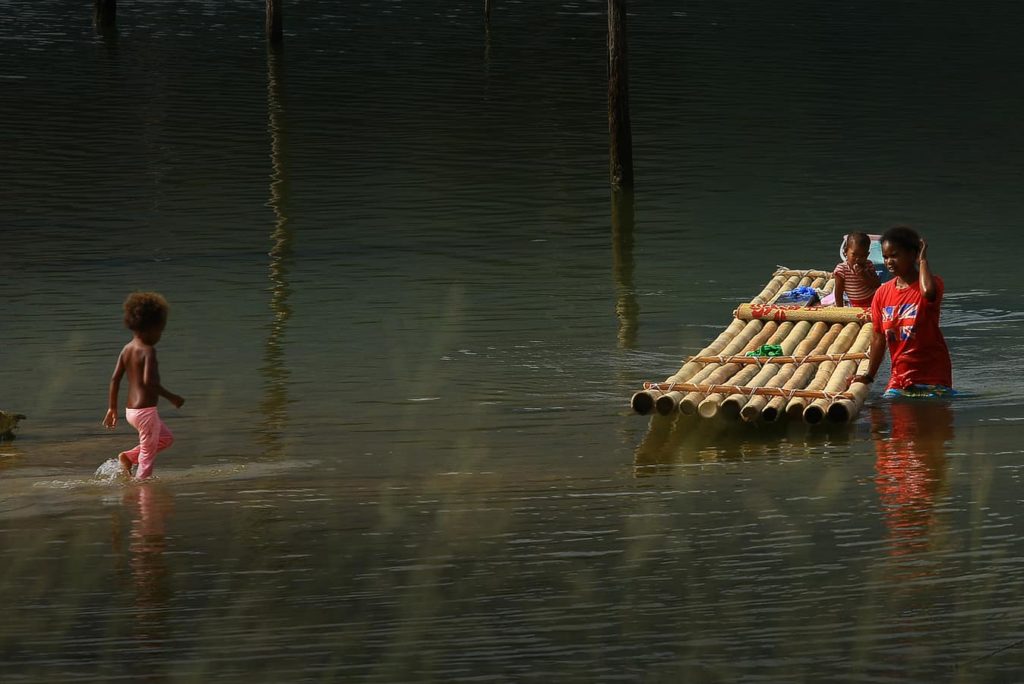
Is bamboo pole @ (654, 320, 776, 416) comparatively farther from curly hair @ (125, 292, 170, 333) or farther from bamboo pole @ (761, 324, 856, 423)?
curly hair @ (125, 292, 170, 333)

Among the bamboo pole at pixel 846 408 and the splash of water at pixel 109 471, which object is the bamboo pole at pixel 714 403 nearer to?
the bamboo pole at pixel 846 408

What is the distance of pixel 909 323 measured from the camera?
39.7 feet

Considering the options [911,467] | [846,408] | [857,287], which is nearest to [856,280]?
[857,287]

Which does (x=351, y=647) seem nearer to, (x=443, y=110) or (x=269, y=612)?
(x=269, y=612)

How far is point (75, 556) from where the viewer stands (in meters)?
9.16

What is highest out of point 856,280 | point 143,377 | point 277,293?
point 143,377

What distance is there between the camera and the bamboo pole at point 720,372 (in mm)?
11758

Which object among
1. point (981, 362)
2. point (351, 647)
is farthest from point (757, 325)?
point (351, 647)

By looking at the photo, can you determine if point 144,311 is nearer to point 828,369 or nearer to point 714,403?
point 714,403

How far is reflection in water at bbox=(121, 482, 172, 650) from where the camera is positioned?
320 inches

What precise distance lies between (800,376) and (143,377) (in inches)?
192

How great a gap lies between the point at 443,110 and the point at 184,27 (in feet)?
72.1

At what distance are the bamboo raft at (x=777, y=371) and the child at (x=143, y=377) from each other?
130 inches

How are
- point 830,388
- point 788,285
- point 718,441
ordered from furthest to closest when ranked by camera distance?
point 788,285 < point 830,388 < point 718,441
